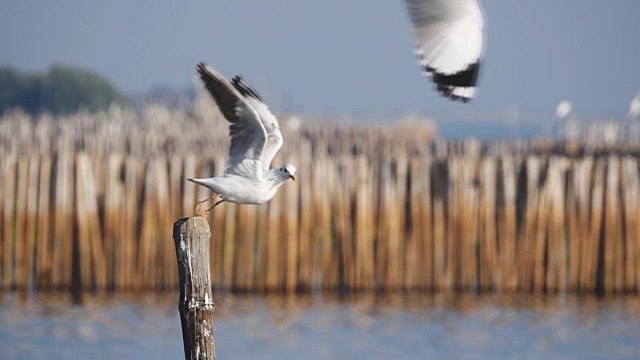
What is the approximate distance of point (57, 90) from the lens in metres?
88.0

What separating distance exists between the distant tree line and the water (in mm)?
63741

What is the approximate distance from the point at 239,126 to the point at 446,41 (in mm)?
2220

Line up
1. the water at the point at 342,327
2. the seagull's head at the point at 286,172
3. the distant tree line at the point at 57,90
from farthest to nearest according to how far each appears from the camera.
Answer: the distant tree line at the point at 57,90, the water at the point at 342,327, the seagull's head at the point at 286,172

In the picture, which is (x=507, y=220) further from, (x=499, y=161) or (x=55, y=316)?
(x=55, y=316)

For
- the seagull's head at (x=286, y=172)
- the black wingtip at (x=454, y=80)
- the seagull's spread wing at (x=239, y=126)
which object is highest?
the black wingtip at (x=454, y=80)

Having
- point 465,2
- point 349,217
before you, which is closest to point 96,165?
point 349,217

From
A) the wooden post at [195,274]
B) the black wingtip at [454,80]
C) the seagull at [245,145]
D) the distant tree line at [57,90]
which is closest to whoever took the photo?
the wooden post at [195,274]

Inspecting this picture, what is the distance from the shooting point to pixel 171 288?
2152cm

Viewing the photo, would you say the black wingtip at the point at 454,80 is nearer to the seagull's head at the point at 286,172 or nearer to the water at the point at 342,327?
the seagull's head at the point at 286,172

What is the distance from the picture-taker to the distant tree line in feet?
284

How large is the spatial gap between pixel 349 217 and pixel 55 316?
4.01m

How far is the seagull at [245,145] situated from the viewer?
40.0 feet

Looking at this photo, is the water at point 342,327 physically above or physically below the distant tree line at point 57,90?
below

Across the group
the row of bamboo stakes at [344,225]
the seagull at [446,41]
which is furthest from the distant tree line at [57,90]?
the seagull at [446,41]
